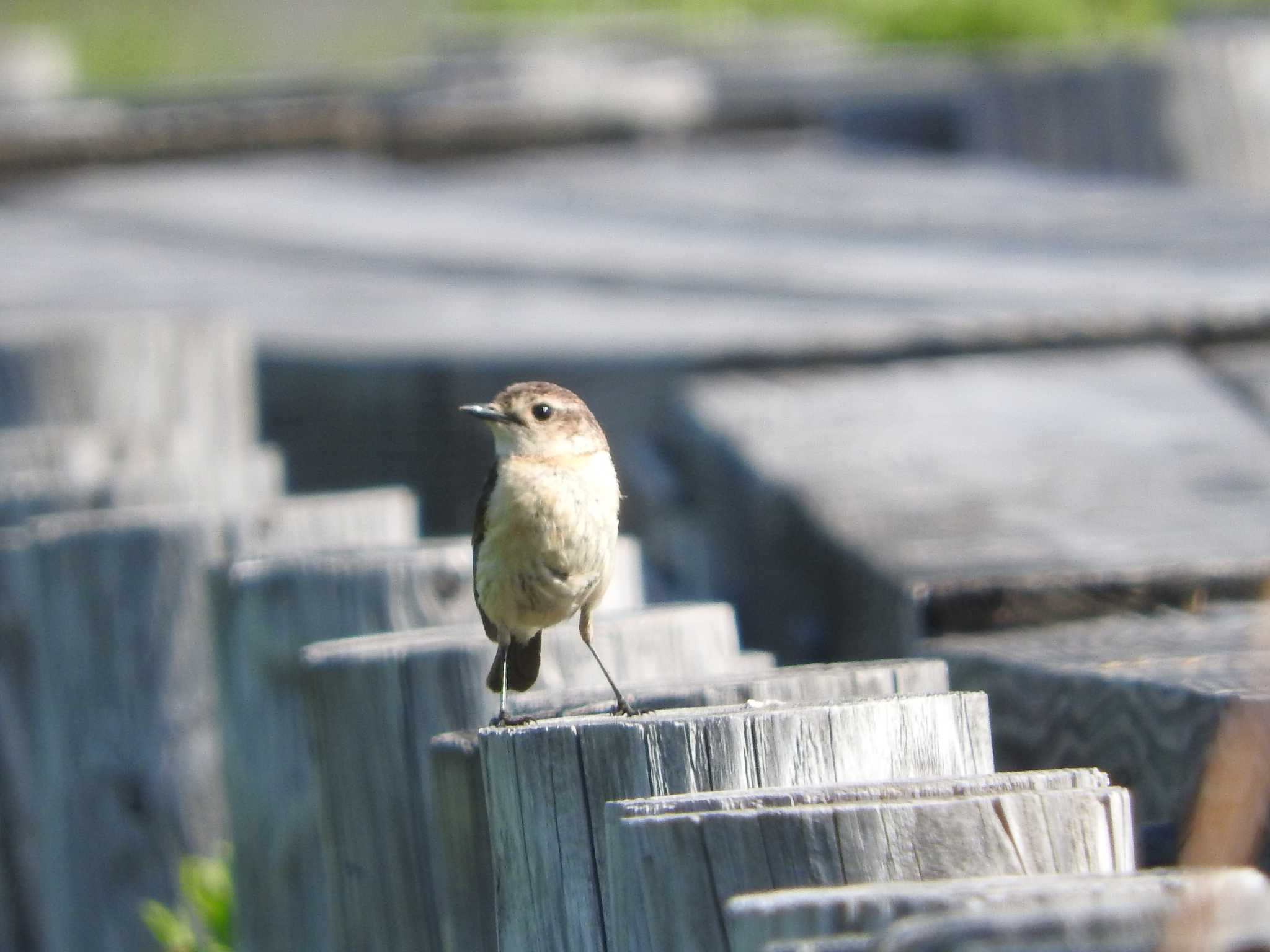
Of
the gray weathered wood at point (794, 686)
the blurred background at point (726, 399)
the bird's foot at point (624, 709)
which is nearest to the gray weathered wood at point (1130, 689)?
the blurred background at point (726, 399)

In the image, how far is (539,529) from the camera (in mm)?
3324

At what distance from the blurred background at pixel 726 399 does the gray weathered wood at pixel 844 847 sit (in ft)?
3.12

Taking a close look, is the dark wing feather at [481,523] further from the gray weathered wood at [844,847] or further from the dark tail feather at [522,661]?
the gray weathered wood at [844,847]

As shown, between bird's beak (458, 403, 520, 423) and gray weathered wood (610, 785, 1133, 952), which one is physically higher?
bird's beak (458, 403, 520, 423)

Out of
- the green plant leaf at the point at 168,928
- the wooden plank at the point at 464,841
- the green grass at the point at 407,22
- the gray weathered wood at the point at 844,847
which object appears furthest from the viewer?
the green grass at the point at 407,22

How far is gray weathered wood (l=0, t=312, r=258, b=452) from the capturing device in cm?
541

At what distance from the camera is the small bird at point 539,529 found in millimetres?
3291

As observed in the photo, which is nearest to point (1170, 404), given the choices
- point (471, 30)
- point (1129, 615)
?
point (1129, 615)

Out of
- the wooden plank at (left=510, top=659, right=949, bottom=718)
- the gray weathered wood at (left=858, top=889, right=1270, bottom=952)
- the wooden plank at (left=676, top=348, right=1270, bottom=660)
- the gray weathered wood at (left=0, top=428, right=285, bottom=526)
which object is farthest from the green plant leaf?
the gray weathered wood at (left=858, top=889, right=1270, bottom=952)

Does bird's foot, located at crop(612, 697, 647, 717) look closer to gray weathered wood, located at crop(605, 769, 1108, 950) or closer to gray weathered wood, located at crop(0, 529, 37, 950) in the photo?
gray weathered wood, located at crop(605, 769, 1108, 950)

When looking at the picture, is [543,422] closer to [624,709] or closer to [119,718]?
[624,709]

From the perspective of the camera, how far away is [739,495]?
4984 mm

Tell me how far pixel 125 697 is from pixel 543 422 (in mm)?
1555

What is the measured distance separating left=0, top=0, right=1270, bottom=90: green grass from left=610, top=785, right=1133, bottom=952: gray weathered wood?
15.1 meters
